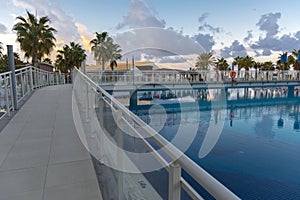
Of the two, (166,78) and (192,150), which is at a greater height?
(166,78)

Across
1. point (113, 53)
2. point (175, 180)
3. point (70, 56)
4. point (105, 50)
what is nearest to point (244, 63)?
point (113, 53)

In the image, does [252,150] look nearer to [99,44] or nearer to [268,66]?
[99,44]

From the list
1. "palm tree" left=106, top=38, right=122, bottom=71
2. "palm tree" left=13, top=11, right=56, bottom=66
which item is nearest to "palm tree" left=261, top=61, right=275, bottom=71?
"palm tree" left=106, top=38, right=122, bottom=71

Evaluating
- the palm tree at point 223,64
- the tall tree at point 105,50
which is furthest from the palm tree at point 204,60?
the tall tree at point 105,50

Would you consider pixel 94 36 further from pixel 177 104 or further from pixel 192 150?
pixel 192 150

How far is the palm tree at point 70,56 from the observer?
93.5 feet

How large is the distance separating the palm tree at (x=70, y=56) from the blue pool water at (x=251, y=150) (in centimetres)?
1936

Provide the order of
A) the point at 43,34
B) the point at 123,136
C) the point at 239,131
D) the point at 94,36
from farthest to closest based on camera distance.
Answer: the point at 94,36
the point at 43,34
the point at 239,131
the point at 123,136

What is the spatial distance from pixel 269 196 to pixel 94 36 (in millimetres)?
29747

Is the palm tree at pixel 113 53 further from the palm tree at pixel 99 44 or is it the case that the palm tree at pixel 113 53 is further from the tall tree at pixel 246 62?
the tall tree at pixel 246 62

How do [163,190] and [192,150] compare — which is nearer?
[163,190]

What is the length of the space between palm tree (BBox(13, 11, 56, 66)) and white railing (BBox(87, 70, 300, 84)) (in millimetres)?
5570

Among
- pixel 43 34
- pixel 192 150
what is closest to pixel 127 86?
pixel 43 34

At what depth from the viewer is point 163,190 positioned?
39.6 inches
